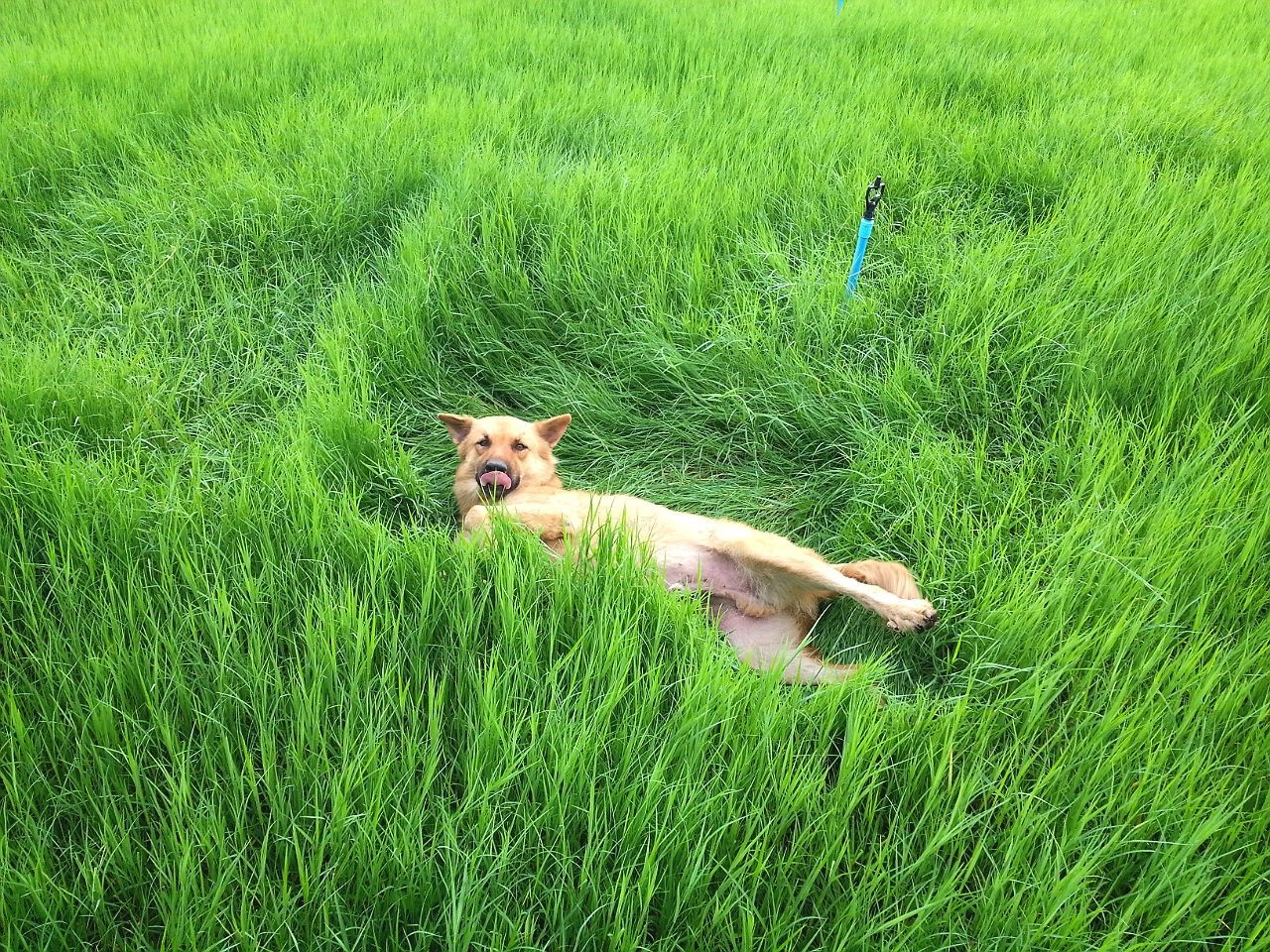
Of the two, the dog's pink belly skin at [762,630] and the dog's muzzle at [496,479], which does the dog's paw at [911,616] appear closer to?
the dog's pink belly skin at [762,630]

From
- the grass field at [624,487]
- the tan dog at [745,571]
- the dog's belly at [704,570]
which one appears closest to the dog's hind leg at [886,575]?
the tan dog at [745,571]

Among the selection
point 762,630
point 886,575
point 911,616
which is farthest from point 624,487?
point 911,616

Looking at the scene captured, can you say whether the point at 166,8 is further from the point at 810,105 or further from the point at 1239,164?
the point at 1239,164

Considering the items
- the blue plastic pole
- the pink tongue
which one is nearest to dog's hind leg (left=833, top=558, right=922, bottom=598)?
the pink tongue

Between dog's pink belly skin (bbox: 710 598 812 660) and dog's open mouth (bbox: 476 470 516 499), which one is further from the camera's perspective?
dog's open mouth (bbox: 476 470 516 499)

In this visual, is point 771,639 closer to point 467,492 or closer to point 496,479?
point 496,479

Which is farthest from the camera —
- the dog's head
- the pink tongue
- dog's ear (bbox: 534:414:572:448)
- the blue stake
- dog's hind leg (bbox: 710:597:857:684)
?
the blue stake

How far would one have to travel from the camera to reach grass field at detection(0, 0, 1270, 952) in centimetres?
138

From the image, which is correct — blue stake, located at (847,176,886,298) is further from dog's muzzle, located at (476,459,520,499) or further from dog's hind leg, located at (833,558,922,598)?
dog's muzzle, located at (476,459,520,499)

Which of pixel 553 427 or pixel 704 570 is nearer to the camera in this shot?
pixel 704 570

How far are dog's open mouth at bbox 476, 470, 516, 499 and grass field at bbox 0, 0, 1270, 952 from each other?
22 centimetres

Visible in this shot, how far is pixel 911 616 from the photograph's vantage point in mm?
2025

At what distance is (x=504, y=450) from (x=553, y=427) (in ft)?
0.73

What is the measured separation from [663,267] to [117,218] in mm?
→ 2762
